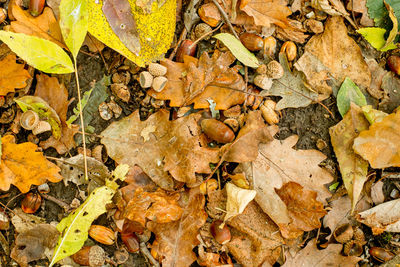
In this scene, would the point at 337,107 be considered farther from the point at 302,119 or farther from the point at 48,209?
the point at 48,209

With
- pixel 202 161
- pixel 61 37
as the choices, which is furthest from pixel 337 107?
pixel 61 37

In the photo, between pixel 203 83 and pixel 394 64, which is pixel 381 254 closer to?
pixel 394 64

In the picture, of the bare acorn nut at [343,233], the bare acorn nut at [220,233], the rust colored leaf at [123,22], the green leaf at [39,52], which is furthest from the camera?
the bare acorn nut at [343,233]

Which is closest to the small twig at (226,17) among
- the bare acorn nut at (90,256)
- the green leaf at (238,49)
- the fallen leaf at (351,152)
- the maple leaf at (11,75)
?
the green leaf at (238,49)

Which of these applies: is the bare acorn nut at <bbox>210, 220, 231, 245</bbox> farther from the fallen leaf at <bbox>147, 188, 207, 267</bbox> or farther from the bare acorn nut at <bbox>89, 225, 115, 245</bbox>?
the bare acorn nut at <bbox>89, 225, 115, 245</bbox>

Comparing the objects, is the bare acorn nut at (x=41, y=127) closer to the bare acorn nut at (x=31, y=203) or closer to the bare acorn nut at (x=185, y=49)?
the bare acorn nut at (x=31, y=203)

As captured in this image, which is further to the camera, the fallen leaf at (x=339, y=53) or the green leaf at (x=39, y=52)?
the fallen leaf at (x=339, y=53)

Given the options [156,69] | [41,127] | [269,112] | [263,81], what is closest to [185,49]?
[156,69]
